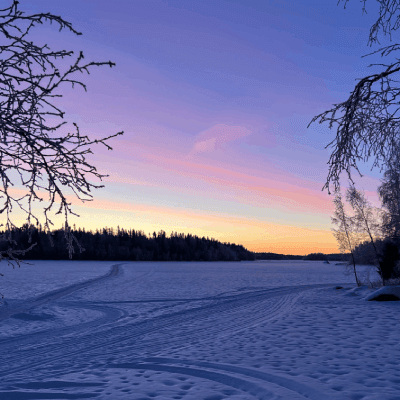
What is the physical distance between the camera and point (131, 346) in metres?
8.21

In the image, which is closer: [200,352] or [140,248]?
[200,352]

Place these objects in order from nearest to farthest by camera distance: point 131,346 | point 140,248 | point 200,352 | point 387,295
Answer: point 200,352 < point 131,346 < point 387,295 < point 140,248

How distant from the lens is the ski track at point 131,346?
5367mm

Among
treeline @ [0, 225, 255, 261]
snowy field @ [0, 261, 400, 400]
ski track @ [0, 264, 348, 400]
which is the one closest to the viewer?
snowy field @ [0, 261, 400, 400]

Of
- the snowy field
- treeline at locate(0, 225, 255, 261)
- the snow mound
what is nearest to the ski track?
the snowy field

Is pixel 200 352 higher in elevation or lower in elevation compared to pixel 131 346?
higher

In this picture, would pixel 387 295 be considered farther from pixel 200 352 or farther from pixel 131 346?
pixel 131 346

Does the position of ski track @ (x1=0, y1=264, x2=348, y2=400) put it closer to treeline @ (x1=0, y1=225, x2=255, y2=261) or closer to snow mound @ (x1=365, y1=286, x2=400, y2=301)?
snow mound @ (x1=365, y1=286, x2=400, y2=301)

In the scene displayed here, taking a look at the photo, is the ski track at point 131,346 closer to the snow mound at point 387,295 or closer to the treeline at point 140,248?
the snow mound at point 387,295

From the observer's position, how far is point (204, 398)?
4820 millimetres

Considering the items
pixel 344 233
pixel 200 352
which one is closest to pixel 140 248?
pixel 344 233

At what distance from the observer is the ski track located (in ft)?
17.6

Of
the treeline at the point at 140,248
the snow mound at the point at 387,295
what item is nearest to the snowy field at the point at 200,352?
the snow mound at the point at 387,295

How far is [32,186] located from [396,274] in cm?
2774
